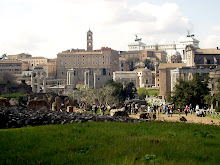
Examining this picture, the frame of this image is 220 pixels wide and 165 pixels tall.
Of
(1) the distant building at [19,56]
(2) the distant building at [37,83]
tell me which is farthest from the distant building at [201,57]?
(1) the distant building at [19,56]

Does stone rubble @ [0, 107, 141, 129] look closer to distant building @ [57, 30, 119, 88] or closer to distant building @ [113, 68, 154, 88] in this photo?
distant building @ [113, 68, 154, 88]

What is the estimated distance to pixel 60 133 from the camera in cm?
1245

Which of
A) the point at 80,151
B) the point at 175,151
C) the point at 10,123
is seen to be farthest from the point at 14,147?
the point at 10,123

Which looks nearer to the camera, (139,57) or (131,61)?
(131,61)

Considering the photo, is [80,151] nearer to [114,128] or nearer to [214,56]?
[114,128]

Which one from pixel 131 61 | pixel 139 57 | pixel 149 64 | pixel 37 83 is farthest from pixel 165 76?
pixel 139 57

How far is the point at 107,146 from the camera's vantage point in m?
10.4

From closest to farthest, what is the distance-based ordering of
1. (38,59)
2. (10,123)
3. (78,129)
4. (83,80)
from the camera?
(78,129) < (10,123) < (83,80) < (38,59)

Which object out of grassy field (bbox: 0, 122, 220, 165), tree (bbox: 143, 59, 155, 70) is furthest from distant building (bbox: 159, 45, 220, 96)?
tree (bbox: 143, 59, 155, 70)

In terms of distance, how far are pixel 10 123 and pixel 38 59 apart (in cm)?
14755

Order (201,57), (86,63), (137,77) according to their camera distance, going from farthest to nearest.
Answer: (86,63) → (137,77) → (201,57)

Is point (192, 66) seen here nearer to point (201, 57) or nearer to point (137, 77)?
point (201, 57)

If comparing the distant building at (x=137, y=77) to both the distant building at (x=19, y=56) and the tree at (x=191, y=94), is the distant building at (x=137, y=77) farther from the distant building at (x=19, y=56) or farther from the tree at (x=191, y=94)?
the tree at (x=191, y=94)

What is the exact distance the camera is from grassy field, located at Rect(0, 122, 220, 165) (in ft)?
29.2
